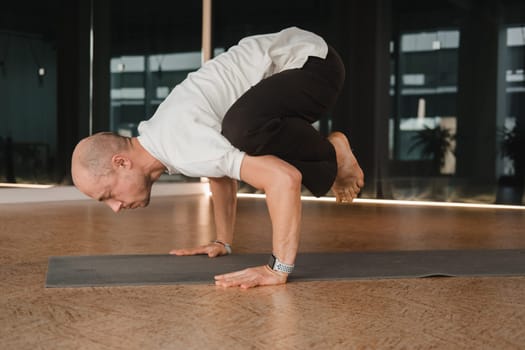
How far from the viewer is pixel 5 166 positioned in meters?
4.90

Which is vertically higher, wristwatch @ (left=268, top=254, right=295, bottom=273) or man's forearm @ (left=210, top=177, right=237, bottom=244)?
man's forearm @ (left=210, top=177, right=237, bottom=244)

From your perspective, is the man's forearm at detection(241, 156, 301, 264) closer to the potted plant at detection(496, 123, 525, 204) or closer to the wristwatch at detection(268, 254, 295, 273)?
the wristwatch at detection(268, 254, 295, 273)

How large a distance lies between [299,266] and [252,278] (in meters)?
0.34

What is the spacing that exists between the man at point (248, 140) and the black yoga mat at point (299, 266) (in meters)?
0.20

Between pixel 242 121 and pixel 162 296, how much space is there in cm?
48

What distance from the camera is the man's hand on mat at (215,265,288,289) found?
5.33 feet

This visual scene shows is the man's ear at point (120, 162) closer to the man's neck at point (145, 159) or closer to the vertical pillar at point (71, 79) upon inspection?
the man's neck at point (145, 159)

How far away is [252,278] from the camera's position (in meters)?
1.64

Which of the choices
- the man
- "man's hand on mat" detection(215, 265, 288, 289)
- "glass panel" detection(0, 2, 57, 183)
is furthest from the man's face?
"glass panel" detection(0, 2, 57, 183)

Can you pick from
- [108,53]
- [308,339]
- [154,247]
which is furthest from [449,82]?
[308,339]

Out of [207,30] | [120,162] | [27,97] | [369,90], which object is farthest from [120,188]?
[207,30]

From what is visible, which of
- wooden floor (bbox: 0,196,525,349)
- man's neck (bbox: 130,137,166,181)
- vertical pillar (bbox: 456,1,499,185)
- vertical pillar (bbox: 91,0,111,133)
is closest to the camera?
wooden floor (bbox: 0,196,525,349)

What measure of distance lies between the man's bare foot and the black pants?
0.39ft

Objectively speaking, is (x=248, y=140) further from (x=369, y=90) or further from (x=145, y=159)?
(x=369, y=90)
